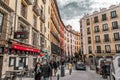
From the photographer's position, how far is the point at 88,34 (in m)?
44.5

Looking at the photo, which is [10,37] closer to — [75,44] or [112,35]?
[112,35]

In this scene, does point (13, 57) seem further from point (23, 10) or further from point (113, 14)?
point (113, 14)

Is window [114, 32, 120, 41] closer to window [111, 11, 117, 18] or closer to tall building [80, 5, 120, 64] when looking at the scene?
tall building [80, 5, 120, 64]

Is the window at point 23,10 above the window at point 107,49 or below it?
above

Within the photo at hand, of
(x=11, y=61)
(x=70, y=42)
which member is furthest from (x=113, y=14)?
(x=70, y=42)

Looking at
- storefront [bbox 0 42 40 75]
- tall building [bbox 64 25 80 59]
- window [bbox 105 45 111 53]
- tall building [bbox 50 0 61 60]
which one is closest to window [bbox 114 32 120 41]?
window [bbox 105 45 111 53]

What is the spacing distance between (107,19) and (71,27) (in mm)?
40316

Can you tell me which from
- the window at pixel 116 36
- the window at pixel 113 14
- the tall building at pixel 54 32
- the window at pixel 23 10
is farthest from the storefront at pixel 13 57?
the window at pixel 113 14

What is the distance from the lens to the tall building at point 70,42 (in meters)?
69.3

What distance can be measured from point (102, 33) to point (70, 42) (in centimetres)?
3397

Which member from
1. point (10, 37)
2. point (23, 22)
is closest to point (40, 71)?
point (10, 37)

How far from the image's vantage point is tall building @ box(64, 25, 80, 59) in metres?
69.3

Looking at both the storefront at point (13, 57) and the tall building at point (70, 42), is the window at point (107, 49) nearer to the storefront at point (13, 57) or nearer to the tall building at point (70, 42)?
the tall building at point (70, 42)

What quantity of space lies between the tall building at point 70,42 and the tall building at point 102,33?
24.2 m
